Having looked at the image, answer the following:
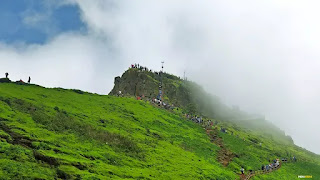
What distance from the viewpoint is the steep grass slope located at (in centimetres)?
4175

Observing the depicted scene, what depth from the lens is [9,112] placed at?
193 ft

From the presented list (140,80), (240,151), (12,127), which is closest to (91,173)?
(12,127)

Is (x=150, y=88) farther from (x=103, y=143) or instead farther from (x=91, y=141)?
(x=91, y=141)

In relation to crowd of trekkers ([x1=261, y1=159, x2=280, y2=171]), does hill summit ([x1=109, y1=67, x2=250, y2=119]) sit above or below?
above

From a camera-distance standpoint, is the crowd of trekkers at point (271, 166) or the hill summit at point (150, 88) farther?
the hill summit at point (150, 88)

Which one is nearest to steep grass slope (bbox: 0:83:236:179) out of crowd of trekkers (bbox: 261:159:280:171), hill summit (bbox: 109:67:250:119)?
crowd of trekkers (bbox: 261:159:280:171)

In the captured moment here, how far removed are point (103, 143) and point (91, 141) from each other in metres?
2.47

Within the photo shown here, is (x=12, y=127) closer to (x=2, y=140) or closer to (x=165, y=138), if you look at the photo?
(x=2, y=140)

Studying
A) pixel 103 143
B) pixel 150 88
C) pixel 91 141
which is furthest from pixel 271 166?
pixel 150 88

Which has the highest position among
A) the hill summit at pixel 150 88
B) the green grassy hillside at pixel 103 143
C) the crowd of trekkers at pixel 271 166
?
the hill summit at pixel 150 88

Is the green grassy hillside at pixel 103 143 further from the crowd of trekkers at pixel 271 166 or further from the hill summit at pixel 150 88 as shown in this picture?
the hill summit at pixel 150 88

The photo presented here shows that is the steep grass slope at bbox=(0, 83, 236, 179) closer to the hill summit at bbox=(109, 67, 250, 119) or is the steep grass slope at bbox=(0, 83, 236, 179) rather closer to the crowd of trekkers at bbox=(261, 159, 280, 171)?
the crowd of trekkers at bbox=(261, 159, 280, 171)

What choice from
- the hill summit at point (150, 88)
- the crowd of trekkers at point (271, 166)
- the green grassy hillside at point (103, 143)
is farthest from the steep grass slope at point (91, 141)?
the hill summit at point (150, 88)

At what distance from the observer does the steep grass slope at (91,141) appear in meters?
41.8
